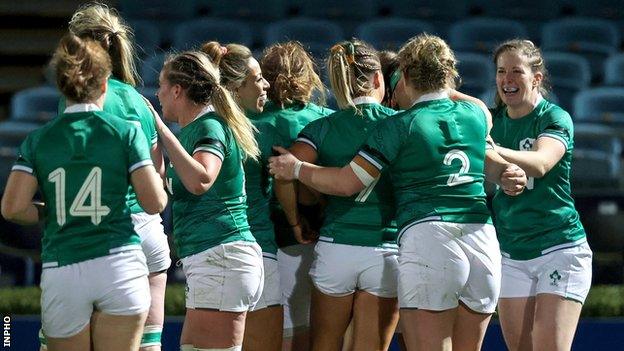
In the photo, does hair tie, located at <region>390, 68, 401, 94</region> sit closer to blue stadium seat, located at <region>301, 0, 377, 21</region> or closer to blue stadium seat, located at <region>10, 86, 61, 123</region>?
blue stadium seat, located at <region>10, 86, 61, 123</region>

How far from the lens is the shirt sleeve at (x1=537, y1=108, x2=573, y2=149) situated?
4.80 meters

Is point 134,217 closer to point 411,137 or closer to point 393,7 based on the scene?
point 411,137

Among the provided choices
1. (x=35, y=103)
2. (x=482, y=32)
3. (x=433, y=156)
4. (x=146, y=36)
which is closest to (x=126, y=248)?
(x=433, y=156)

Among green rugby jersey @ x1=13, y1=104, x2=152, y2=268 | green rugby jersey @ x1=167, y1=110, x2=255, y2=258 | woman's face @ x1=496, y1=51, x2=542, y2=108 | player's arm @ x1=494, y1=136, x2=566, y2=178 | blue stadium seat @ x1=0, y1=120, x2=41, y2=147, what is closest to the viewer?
green rugby jersey @ x1=13, y1=104, x2=152, y2=268

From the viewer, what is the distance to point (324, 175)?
4438mm

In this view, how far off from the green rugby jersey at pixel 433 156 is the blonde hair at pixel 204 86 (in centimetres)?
44

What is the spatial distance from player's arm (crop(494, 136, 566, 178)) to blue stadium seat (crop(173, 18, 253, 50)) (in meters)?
5.81

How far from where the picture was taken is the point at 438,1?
11.2 meters

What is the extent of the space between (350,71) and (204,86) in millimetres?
578

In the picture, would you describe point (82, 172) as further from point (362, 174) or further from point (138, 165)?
point (362, 174)

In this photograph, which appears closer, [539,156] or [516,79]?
[539,156]

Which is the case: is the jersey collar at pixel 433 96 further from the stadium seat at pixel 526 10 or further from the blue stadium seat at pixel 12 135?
the stadium seat at pixel 526 10

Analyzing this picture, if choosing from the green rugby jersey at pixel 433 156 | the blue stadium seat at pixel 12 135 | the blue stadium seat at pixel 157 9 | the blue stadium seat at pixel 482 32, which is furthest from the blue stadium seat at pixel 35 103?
the green rugby jersey at pixel 433 156

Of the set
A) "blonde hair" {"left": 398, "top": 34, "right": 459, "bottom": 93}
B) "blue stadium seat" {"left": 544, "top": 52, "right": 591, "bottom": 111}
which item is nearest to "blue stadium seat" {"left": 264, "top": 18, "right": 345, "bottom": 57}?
"blue stadium seat" {"left": 544, "top": 52, "right": 591, "bottom": 111}
